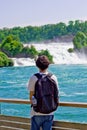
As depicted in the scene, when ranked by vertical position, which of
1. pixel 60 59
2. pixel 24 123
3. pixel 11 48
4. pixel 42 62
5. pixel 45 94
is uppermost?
pixel 42 62

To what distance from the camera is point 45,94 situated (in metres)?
4.60

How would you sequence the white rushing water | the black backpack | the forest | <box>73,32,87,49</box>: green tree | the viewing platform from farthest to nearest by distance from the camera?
the forest < <box>73,32,87,49</box>: green tree < the white rushing water < the viewing platform < the black backpack

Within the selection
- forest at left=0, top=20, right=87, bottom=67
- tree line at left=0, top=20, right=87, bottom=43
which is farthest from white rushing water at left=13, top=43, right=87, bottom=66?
tree line at left=0, top=20, right=87, bottom=43

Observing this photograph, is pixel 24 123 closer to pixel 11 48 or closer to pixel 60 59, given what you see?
pixel 60 59

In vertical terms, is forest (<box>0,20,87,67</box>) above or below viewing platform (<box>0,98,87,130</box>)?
below

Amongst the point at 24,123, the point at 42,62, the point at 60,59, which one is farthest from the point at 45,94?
the point at 60,59

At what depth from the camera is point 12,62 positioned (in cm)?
8350

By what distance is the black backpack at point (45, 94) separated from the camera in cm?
458

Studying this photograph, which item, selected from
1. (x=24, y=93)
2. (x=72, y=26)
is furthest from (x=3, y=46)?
(x=24, y=93)

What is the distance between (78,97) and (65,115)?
764 cm

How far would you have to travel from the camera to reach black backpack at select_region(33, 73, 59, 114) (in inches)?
180

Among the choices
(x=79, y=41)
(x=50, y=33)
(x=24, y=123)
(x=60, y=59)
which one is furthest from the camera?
(x=50, y=33)

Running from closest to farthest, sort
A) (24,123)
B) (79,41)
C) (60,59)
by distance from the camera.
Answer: (24,123)
(60,59)
(79,41)

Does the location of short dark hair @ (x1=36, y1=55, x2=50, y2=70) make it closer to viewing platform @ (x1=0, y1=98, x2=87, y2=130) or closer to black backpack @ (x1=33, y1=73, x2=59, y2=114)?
black backpack @ (x1=33, y1=73, x2=59, y2=114)
